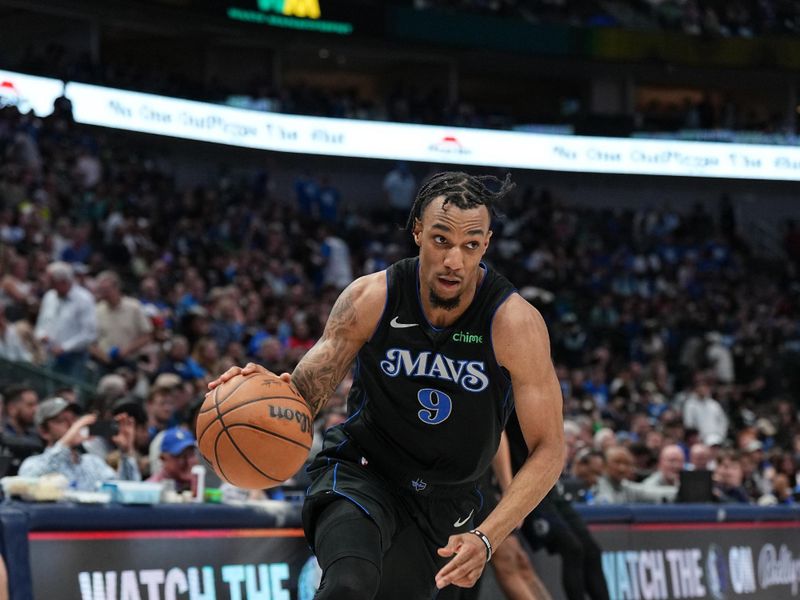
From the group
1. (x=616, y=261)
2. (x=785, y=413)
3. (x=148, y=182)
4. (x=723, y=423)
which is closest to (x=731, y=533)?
(x=723, y=423)

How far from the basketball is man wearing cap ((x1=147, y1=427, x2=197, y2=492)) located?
339cm

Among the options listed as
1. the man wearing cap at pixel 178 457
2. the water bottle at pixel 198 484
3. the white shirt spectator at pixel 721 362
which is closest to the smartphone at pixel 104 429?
the man wearing cap at pixel 178 457

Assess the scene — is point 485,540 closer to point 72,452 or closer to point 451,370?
point 451,370

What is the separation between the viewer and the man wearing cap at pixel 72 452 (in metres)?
7.57

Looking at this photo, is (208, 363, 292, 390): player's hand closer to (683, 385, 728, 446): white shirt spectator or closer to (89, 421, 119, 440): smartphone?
(89, 421, 119, 440): smartphone

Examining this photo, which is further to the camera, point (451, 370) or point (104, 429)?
point (104, 429)

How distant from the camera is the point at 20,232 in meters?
15.3

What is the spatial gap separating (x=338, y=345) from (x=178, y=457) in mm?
3501

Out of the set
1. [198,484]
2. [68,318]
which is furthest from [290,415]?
[68,318]

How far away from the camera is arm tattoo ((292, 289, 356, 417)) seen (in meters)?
4.90

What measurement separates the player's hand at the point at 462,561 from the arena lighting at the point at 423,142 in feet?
60.2

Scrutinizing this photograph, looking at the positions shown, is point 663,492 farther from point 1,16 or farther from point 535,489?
point 1,16

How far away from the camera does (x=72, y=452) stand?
769 cm

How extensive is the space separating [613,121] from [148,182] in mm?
12142
